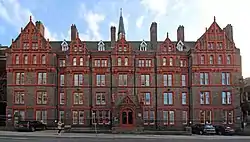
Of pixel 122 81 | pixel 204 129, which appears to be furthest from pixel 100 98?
pixel 204 129

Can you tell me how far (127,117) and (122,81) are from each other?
8.07m

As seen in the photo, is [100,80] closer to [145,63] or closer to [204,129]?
[145,63]

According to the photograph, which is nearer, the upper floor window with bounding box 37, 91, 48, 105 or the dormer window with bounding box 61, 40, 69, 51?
the upper floor window with bounding box 37, 91, 48, 105

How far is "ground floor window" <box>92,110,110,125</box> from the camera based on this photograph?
206ft

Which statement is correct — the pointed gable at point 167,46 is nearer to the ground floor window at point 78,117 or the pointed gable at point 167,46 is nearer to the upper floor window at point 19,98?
the ground floor window at point 78,117

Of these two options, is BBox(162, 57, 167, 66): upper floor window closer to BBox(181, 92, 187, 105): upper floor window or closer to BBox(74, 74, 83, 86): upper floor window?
BBox(181, 92, 187, 105): upper floor window

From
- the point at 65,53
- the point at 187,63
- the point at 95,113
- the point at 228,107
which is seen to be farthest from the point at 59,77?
the point at 228,107

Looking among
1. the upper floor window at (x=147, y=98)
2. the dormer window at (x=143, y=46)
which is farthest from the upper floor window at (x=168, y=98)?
the dormer window at (x=143, y=46)

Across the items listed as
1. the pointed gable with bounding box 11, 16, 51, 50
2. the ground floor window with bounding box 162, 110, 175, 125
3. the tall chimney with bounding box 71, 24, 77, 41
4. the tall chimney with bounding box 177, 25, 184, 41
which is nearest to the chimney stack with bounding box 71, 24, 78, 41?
the tall chimney with bounding box 71, 24, 77, 41

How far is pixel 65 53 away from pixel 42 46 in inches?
168

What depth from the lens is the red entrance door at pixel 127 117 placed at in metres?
57.9

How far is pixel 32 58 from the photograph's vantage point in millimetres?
62156

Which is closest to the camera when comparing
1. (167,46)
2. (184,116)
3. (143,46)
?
(184,116)

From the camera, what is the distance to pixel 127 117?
58031 millimetres
